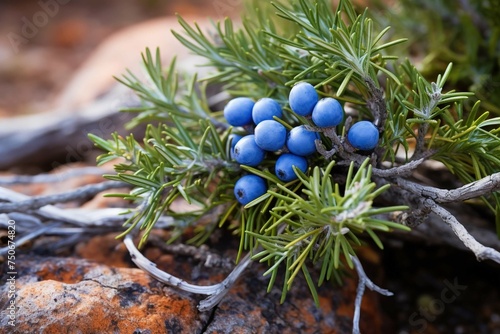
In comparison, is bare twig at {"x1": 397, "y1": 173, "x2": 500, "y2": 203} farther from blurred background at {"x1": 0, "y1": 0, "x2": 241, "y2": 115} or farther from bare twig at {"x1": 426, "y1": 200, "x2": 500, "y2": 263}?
blurred background at {"x1": 0, "y1": 0, "x2": 241, "y2": 115}

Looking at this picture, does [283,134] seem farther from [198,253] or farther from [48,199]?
[48,199]

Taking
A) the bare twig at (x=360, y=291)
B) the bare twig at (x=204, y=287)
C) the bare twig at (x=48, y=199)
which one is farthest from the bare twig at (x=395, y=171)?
the bare twig at (x=48, y=199)

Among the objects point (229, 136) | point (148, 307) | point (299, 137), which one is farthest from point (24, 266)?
point (299, 137)

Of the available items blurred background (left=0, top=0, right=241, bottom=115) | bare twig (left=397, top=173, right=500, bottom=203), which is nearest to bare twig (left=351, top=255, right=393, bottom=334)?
bare twig (left=397, top=173, right=500, bottom=203)

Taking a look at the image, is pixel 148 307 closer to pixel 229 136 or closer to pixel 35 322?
pixel 35 322

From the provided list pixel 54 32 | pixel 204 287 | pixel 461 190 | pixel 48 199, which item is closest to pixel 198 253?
pixel 204 287
